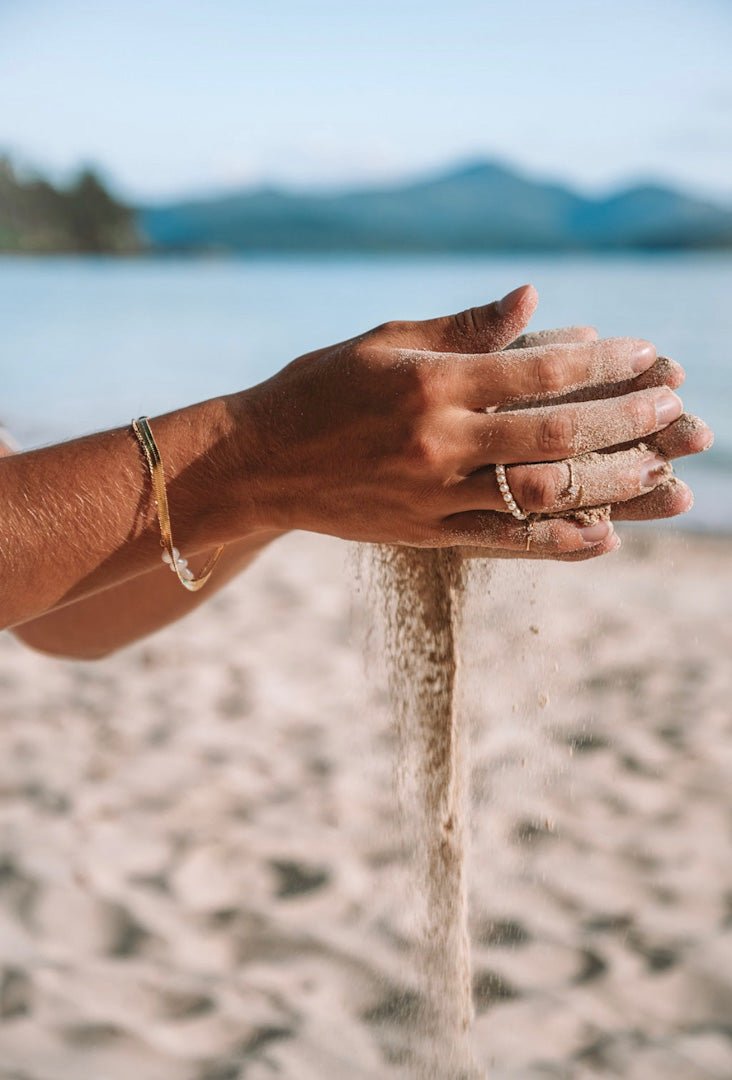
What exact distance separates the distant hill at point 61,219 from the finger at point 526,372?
51.7 metres

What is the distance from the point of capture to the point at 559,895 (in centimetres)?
258

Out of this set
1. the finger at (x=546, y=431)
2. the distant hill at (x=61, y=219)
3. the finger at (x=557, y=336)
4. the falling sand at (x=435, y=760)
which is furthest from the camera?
the distant hill at (x=61, y=219)

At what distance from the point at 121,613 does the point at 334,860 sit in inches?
43.1

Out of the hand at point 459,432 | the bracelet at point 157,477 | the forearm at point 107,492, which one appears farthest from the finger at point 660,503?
the bracelet at point 157,477

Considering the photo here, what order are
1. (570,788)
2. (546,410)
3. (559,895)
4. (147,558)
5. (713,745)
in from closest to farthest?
(546,410) → (147,558) → (559,895) → (570,788) → (713,745)

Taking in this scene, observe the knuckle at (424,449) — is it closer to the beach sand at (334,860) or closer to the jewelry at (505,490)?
the jewelry at (505,490)

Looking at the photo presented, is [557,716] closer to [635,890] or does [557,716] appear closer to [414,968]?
[635,890]

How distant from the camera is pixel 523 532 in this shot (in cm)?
129

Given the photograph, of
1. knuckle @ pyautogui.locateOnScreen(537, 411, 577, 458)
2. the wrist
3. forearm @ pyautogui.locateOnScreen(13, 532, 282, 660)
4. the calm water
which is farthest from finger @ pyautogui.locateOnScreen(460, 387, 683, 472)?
forearm @ pyautogui.locateOnScreen(13, 532, 282, 660)

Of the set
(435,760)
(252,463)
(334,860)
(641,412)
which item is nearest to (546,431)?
(641,412)

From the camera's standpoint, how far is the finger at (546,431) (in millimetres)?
1202

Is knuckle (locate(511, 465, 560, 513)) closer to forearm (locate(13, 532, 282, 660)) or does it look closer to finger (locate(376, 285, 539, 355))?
finger (locate(376, 285, 539, 355))

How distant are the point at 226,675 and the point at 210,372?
617 inches

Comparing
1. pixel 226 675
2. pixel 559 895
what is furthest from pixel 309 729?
pixel 559 895
